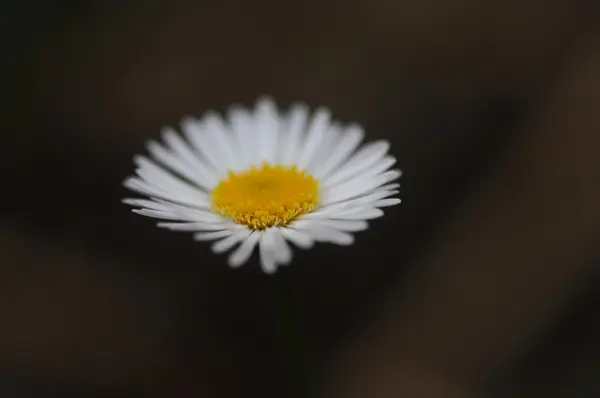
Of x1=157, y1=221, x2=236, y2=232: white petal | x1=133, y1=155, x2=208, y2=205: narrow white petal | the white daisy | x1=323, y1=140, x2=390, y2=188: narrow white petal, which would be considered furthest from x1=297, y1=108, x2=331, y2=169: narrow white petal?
x1=157, y1=221, x2=236, y2=232: white petal

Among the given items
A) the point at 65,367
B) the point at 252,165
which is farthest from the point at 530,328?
the point at 65,367

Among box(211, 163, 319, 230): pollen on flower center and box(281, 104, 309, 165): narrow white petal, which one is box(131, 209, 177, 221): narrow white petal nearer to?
box(211, 163, 319, 230): pollen on flower center

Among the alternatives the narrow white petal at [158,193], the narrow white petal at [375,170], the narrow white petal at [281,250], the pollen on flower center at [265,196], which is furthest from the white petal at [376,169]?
the narrow white petal at [158,193]

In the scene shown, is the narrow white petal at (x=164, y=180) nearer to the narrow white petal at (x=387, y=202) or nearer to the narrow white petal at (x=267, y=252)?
the narrow white petal at (x=267, y=252)

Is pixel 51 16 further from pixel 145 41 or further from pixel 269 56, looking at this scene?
pixel 269 56

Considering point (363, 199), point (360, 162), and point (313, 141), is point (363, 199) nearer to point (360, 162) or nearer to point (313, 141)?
point (360, 162)
